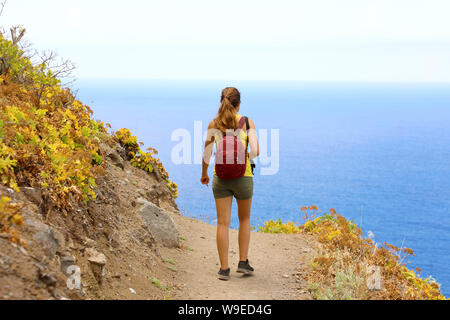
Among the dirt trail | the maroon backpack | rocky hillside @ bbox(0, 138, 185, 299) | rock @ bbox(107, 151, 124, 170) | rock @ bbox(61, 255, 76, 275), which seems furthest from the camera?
rock @ bbox(107, 151, 124, 170)

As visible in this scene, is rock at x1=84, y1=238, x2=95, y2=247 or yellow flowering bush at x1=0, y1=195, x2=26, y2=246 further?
rock at x1=84, y1=238, x2=95, y2=247

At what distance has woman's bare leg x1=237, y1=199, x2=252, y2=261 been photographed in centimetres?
733

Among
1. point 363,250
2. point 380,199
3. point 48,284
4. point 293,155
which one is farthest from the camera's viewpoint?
point 293,155

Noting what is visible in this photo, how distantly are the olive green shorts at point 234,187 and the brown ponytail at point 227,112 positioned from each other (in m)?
0.78

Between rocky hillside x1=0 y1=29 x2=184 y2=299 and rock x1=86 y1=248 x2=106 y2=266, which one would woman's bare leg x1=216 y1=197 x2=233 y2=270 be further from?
rock x1=86 y1=248 x2=106 y2=266

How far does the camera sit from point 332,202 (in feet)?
388

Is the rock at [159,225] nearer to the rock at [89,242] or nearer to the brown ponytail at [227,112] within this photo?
the rock at [89,242]

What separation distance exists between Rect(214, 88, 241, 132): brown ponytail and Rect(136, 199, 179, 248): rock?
3166mm

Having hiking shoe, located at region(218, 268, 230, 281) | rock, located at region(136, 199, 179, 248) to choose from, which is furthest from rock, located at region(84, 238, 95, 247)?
rock, located at region(136, 199, 179, 248)

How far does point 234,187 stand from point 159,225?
9.63 feet

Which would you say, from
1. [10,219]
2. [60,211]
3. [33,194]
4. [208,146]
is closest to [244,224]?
[208,146]

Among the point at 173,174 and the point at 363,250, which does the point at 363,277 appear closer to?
the point at 363,250
